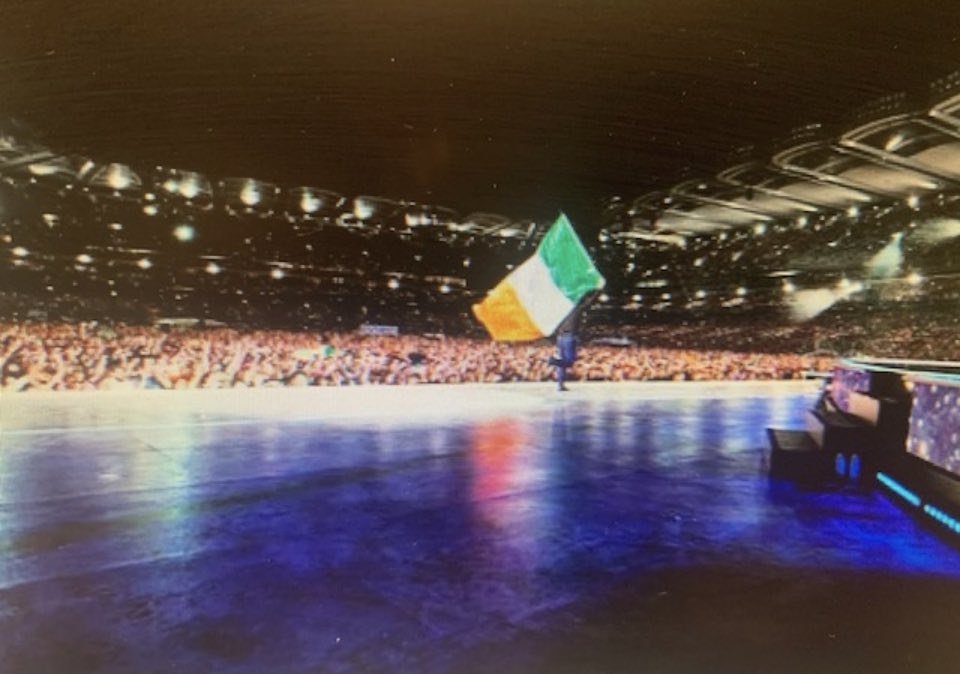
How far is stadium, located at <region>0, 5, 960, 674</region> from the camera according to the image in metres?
2.14

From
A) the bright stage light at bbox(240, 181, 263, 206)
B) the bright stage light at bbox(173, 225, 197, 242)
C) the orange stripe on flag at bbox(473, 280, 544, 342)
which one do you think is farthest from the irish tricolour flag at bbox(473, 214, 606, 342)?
the bright stage light at bbox(173, 225, 197, 242)

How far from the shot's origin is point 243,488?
3629 mm

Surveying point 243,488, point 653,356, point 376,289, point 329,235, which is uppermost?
point 329,235

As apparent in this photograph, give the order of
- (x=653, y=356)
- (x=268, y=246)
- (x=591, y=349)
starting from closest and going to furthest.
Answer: (x=268, y=246), (x=653, y=356), (x=591, y=349)

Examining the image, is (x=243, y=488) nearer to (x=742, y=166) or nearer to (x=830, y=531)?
(x=830, y=531)

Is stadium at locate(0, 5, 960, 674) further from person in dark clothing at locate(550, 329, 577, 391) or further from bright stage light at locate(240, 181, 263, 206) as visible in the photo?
person in dark clothing at locate(550, 329, 577, 391)

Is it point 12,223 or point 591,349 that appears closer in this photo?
point 12,223

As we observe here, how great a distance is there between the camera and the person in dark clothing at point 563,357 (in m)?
8.90

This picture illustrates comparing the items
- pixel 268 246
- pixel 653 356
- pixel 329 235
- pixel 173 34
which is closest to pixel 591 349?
pixel 653 356

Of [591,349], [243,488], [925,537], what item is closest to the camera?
[925,537]

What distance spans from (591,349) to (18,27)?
7.33 metres

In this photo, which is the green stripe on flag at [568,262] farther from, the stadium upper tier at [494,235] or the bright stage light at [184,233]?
the bright stage light at [184,233]

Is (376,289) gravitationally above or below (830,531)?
above

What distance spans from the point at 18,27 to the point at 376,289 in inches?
224
